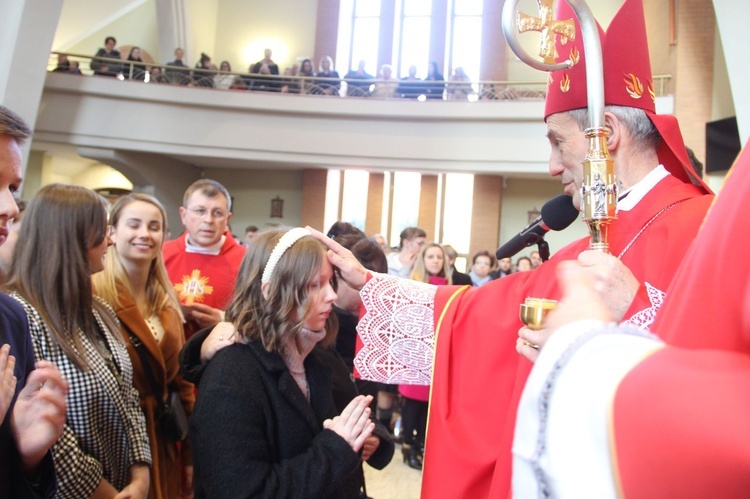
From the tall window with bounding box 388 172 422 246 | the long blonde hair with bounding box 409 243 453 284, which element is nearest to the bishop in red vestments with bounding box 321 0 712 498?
the long blonde hair with bounding box 409 243 453 284

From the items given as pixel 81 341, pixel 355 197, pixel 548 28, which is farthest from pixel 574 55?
pixel 355 197

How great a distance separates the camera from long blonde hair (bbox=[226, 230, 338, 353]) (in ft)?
5.71

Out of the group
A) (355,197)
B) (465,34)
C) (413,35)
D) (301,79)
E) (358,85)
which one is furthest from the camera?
(413,35)

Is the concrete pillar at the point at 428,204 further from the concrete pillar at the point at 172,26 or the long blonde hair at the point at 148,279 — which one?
the long blonde hair at the point at 148,279

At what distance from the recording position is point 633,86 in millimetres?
1688

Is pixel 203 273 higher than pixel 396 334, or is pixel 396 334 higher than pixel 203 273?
pixel 203 273

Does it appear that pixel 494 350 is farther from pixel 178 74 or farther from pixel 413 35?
pixel 413 35

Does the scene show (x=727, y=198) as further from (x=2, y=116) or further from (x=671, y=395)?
(x=2, y=116)

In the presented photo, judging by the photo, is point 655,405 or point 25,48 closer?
point 655,405

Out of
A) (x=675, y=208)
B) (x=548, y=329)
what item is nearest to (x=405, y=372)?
(x=675, y=208)

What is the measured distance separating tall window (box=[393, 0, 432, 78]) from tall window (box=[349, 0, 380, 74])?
54cm

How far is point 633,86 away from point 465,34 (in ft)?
45.3

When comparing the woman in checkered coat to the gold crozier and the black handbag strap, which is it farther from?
the gold crozier

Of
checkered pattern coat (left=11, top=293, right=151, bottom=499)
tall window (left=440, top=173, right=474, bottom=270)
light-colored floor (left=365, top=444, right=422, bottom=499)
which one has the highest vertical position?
tall window (left=440, top=173, right=474, bottom=270)
